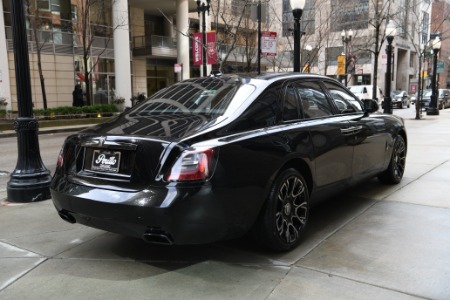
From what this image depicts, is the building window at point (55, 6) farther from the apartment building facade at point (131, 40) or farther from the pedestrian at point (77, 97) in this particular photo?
the pedestrian at point (77, 97)

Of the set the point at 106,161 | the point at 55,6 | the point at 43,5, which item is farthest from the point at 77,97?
the point at 106,161

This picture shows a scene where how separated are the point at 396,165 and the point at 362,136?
5.14ft

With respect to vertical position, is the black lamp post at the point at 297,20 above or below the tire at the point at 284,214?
above

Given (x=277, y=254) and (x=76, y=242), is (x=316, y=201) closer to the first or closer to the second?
(x=277, y=254)

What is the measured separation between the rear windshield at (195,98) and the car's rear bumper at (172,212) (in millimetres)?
865

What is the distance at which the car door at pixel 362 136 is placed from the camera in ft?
17.3

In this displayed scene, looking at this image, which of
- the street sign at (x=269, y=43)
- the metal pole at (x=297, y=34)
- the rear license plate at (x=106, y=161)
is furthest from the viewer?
the street sign at (x=269, y=43)

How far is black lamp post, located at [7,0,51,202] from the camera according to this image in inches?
234

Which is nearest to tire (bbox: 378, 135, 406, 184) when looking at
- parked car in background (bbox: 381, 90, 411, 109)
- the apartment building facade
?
the apartment building facade

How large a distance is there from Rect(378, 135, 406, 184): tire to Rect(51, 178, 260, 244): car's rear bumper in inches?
137

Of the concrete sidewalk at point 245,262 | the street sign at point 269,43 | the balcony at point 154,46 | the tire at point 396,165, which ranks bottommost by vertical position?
the concrete sidewalk at point 245,262

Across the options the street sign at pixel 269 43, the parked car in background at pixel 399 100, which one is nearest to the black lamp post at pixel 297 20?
the street sign at pixel 269 43

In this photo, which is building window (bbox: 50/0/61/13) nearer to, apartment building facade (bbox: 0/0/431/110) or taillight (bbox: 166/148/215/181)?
apartment building facade (bbox: 0/0/431/110)

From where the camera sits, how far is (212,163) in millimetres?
3410
